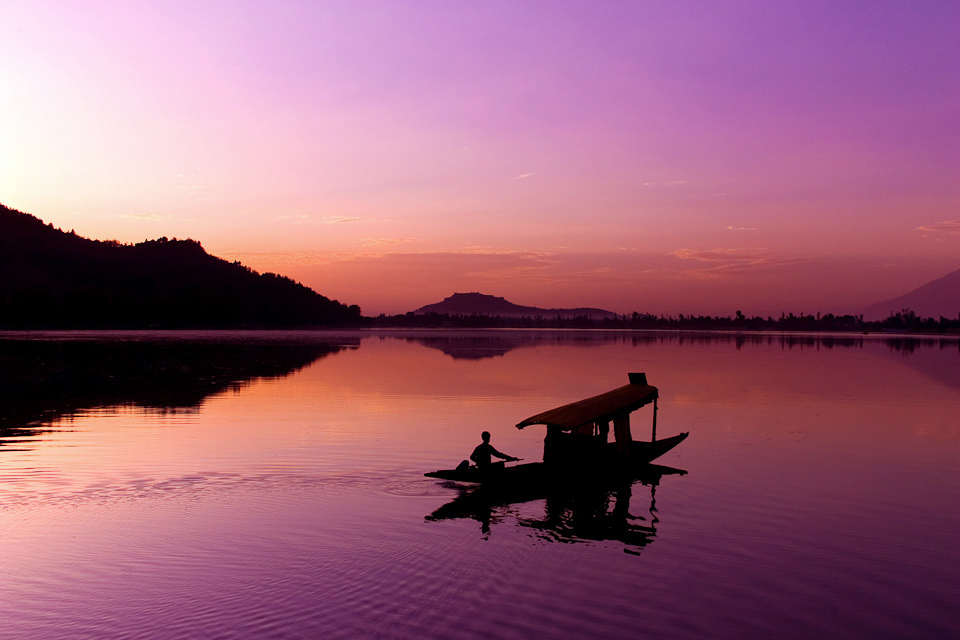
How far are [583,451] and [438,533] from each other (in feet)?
27.8

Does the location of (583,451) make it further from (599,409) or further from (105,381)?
(105,381)

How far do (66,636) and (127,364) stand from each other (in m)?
73.7

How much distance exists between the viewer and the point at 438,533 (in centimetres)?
1859

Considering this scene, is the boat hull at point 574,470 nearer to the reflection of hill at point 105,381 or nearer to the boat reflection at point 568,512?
the boat reflection at point 568,512

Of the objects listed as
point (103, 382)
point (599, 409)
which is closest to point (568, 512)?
A: point (599, 409)

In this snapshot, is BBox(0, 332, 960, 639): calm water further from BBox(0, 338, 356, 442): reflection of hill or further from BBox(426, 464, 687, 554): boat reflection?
BBox(0, 338, 356, 442): reflection of hill

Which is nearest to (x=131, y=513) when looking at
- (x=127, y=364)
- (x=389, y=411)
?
(x=389, y=411)

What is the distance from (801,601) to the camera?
14633mm

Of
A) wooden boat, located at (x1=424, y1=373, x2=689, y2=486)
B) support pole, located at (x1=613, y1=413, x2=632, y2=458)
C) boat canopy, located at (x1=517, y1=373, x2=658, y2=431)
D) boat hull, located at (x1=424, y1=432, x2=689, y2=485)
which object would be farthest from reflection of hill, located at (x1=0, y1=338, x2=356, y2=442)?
support pole, located at (x1=613, y1=413, x2=632, y2=458)

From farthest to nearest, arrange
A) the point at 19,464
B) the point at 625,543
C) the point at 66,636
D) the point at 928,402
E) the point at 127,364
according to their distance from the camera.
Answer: the point at 127,364, the point at 928,402, the point at 19,464, the point at 625,543, the point at 66,636

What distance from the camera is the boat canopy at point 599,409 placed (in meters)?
25.0

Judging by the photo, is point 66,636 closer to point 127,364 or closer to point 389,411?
point 389,411

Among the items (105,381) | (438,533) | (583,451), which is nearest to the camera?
(438,533)

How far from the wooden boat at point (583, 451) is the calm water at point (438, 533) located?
1116 mm
